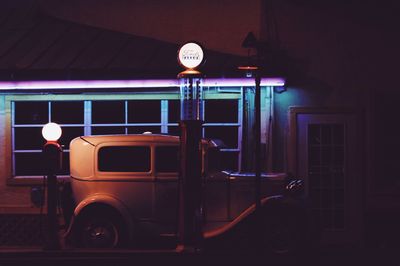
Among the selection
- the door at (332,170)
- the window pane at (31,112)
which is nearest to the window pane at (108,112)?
the window pane at (31,112)

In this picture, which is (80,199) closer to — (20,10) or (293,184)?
(293,184)

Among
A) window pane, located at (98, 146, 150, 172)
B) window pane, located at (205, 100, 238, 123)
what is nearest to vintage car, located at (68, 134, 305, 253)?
window pane, located at (98, 146, 150, 172)

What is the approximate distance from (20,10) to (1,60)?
263 centimetres

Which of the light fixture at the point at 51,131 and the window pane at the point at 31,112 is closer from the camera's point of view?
the light fixture at the point at 51,131

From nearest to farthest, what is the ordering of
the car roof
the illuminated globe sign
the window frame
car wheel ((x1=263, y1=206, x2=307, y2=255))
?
the illuminated globe sign → car wheel ((x1=263, y1=206, x2=307, y2=255)) → the car roof → the window frame

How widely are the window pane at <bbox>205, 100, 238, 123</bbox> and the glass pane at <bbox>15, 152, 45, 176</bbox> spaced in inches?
151

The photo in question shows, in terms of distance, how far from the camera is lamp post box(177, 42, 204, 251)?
426 inches

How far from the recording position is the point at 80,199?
11.9m

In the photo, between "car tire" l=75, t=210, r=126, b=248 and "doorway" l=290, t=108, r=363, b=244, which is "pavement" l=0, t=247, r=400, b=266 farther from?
"doorway" l=290, t=108, r=363, b=244

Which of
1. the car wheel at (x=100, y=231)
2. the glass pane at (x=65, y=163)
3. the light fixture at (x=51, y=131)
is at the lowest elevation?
the car wheel at (x=100, y=231)

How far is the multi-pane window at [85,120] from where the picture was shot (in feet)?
46.1

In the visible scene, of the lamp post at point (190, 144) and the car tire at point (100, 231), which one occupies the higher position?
the lamp post at point (190, 144)

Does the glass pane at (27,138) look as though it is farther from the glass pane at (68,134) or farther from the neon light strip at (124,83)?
the neon light strip at (124,83)

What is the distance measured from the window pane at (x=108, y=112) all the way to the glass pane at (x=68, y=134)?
1.23ft
